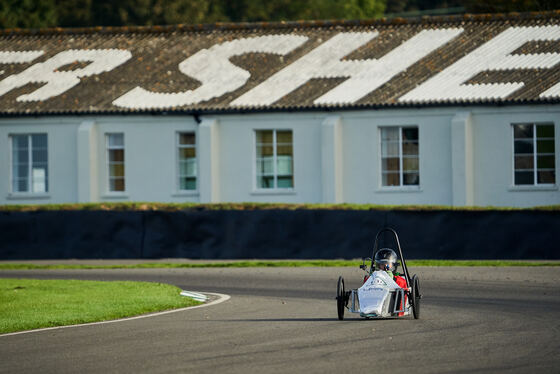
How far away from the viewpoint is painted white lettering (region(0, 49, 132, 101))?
40.2m

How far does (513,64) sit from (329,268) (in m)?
12.6

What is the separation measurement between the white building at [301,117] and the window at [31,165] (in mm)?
49

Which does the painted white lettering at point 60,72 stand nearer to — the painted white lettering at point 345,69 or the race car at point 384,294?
the painted white lettering at point 345,69

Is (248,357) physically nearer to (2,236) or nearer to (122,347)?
(122,347)

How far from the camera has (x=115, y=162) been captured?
128 ft

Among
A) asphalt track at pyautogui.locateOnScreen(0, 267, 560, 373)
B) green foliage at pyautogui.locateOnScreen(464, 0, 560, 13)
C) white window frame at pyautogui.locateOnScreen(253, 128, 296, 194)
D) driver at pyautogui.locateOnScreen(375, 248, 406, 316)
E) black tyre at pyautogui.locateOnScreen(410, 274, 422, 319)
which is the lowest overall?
asphalt track at pyautogui.locateOnScreen(0, 267, 560, 373)

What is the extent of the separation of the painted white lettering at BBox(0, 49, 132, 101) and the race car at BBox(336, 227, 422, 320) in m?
26.3

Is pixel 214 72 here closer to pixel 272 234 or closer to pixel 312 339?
pixel 272 234

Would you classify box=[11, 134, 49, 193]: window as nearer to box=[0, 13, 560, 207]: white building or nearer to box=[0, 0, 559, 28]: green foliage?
box=[0, 13, 560, 207]: white building

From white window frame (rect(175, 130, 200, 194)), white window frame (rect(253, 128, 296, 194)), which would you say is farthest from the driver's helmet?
white window frame (rect(175, 130, 200, 194))

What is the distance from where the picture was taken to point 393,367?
1105 cm

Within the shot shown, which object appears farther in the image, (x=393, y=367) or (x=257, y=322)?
(x=257, y=322)

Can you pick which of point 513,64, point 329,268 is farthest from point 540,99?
point 329,268

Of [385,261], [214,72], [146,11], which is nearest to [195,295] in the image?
[385,261]
